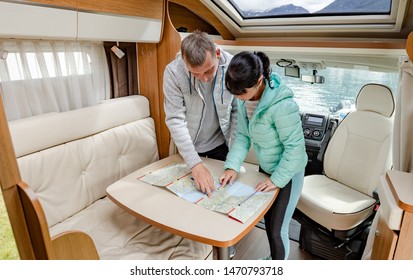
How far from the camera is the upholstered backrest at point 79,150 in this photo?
1.40m

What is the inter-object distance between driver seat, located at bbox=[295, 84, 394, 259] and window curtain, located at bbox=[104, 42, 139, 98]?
1.51 metres

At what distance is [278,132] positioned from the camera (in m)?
1.17

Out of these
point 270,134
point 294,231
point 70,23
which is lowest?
point 294,231

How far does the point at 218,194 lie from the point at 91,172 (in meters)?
0.91

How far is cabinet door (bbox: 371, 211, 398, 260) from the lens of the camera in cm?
92

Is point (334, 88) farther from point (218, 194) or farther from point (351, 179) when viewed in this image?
point (218, 194)

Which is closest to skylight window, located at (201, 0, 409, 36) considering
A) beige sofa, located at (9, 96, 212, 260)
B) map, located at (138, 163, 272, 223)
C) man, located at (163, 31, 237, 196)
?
man, located at (163, 31, 237, 196)

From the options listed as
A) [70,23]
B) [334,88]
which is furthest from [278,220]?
[334,88]

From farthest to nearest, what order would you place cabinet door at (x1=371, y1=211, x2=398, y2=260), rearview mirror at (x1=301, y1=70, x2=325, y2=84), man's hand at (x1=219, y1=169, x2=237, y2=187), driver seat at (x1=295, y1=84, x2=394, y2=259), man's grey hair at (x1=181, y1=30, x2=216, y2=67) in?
rearview mirror at (x1=301, y1=70, x2=325, y2=84) → driver seat at (x1=295, y1=84, x2=394, y2=259) → man's hand at (x1=219, y1=169, x2=237, y2=187) → man's grey hair at (x1=181, y1=30, x2=216, y2=67) → cabinet door at (x1=371, y1=211, x2=398, y2=260)

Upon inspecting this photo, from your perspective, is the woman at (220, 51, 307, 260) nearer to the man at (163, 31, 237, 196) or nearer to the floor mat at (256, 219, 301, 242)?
the man at (163, 31, 237, 196)

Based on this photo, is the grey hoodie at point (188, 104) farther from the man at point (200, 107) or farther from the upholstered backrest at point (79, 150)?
the upholstered backrest at point (79, 150)

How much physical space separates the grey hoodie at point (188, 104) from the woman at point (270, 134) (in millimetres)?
162

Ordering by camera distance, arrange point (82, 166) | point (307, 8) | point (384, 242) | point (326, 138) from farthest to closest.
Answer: point (326, 138) < point (307, 8) < point (82, 166) < point (384, 242)
